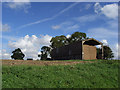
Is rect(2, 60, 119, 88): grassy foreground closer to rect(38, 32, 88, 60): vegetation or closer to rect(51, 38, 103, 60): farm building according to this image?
rect(51, 38, 103, 60): farm building

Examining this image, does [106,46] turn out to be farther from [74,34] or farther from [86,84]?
[86,84]

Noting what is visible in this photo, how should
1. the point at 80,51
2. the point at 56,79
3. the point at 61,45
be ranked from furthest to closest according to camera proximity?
1. the point at 61,45
2. the point at 80,51
3. the point at 56,79

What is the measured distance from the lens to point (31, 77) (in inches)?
417

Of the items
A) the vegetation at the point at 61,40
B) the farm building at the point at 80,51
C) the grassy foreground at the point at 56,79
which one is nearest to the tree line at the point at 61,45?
the vegetation at the point at 61,40

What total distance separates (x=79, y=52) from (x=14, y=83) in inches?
847

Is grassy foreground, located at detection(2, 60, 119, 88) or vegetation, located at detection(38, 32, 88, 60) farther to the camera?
vegetation, located at detection(38, 32, 88, 60)

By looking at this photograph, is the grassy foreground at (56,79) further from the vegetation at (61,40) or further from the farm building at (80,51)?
the vegetation at (61,40)

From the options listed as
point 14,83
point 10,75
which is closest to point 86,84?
point 14,83

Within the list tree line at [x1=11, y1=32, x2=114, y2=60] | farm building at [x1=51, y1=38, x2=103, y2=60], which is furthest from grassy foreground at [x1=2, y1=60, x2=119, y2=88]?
tree line at [x1=11, y1=32, x2=114, y2=60]

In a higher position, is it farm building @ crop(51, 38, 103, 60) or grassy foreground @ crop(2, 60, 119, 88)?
farm building @ crop(51, 38, 103, 60)

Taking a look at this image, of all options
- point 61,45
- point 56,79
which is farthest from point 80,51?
point 61,45

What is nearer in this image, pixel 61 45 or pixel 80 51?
pixel 80 51

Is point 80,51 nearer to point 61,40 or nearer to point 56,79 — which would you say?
point 56,79

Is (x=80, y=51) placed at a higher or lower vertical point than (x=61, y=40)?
lower
